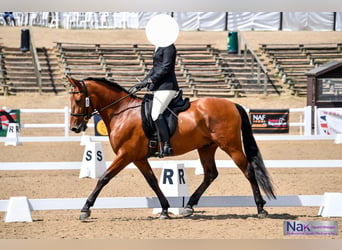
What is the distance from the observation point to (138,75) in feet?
92.7

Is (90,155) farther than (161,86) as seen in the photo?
Yes

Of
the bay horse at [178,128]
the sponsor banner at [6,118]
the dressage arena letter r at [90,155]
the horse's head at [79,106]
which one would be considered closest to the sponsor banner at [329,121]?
the sponsor banner at [6,118]

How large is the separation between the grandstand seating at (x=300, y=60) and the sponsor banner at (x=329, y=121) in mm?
3789

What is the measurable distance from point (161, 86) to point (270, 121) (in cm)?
1426

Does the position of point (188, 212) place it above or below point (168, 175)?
below

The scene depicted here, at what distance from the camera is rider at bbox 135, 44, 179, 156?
9336 mm

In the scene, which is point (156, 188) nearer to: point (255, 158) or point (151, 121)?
point (151, 121)

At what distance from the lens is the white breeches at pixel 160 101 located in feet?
30.9

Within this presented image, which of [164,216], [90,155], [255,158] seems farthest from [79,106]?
[90,155]

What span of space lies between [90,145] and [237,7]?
16.3 ft

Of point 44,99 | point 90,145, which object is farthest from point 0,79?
point 90,145

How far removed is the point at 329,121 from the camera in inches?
857

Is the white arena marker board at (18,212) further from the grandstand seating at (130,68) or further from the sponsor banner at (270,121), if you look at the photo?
the grandstand seating at (130,68)

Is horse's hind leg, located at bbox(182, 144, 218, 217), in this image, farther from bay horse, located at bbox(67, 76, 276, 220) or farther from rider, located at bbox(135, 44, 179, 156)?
rider, located at bbox(135, 44, 179, 156)
